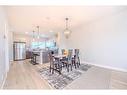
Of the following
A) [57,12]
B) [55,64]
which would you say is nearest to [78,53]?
[55,64]

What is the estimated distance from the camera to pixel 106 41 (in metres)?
5.43

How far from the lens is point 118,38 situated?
16.0 feet

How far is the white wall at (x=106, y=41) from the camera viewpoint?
4734mm

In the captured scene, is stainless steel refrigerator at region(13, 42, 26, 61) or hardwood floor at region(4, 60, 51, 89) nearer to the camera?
hardwood floor at region(4, 60, 51, 89)

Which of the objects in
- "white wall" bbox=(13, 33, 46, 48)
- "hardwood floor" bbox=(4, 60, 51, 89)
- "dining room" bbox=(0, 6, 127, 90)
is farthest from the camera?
"white wall" bbox=(13, 33, 46, 48)

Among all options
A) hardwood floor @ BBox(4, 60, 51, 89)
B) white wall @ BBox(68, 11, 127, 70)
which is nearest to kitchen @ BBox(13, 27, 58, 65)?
white wall @ BBox(68, 11, 127, 70)

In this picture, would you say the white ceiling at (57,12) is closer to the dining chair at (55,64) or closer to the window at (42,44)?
the dining chair at (55,64)

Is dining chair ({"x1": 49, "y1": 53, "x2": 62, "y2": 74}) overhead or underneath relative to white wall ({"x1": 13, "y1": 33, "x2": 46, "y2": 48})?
underneath

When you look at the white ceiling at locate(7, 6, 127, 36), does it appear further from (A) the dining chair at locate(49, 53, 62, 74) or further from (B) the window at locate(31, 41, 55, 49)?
(B) the window at locate(31, 41, 55, 49)

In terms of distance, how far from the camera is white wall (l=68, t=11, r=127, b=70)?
15.5 feet

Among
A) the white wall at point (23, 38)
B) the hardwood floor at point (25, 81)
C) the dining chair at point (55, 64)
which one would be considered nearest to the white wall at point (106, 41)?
the dining chair at point (55, 64)

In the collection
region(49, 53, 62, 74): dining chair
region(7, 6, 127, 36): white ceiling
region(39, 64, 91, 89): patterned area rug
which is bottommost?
region(39, 64, 91, 89): patterned area rug

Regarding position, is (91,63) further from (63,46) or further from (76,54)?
(63,46)
